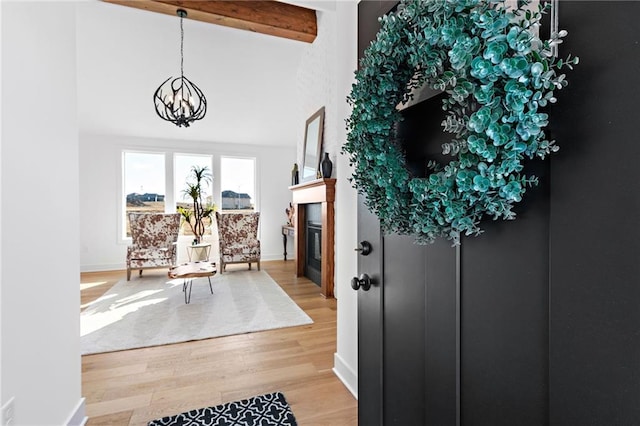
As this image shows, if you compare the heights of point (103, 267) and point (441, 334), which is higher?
point (441, 334)

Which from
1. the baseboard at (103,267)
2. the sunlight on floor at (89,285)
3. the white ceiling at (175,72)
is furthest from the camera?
the baseboard at (103,267)

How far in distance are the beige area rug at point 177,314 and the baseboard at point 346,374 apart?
946 mm

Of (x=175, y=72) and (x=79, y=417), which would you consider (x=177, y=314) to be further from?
(x=175, y=72)

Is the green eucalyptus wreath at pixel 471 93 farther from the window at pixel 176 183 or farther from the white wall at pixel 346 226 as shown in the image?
the window at pixel 176 183

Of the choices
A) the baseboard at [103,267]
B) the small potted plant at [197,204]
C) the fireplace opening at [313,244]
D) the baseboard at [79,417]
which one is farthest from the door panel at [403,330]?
the baseboard at [103,267]

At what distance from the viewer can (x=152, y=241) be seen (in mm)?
5117

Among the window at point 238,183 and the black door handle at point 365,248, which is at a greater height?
the window at point 238,183

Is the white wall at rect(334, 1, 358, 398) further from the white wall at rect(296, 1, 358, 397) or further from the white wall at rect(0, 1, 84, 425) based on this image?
the white wall at rect(0, 1, 84, 425)

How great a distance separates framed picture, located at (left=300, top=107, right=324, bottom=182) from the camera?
401 centimetres

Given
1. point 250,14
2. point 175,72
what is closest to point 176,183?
point 175,72

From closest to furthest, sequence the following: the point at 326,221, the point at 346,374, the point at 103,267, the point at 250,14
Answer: the point at 346,374
the point at 250,14
the point at 326,221
the point at 103,267

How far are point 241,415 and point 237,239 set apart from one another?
4.04 meters

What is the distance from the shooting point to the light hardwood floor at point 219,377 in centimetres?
172

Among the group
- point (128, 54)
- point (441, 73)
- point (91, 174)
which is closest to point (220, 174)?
point (91, 174)
